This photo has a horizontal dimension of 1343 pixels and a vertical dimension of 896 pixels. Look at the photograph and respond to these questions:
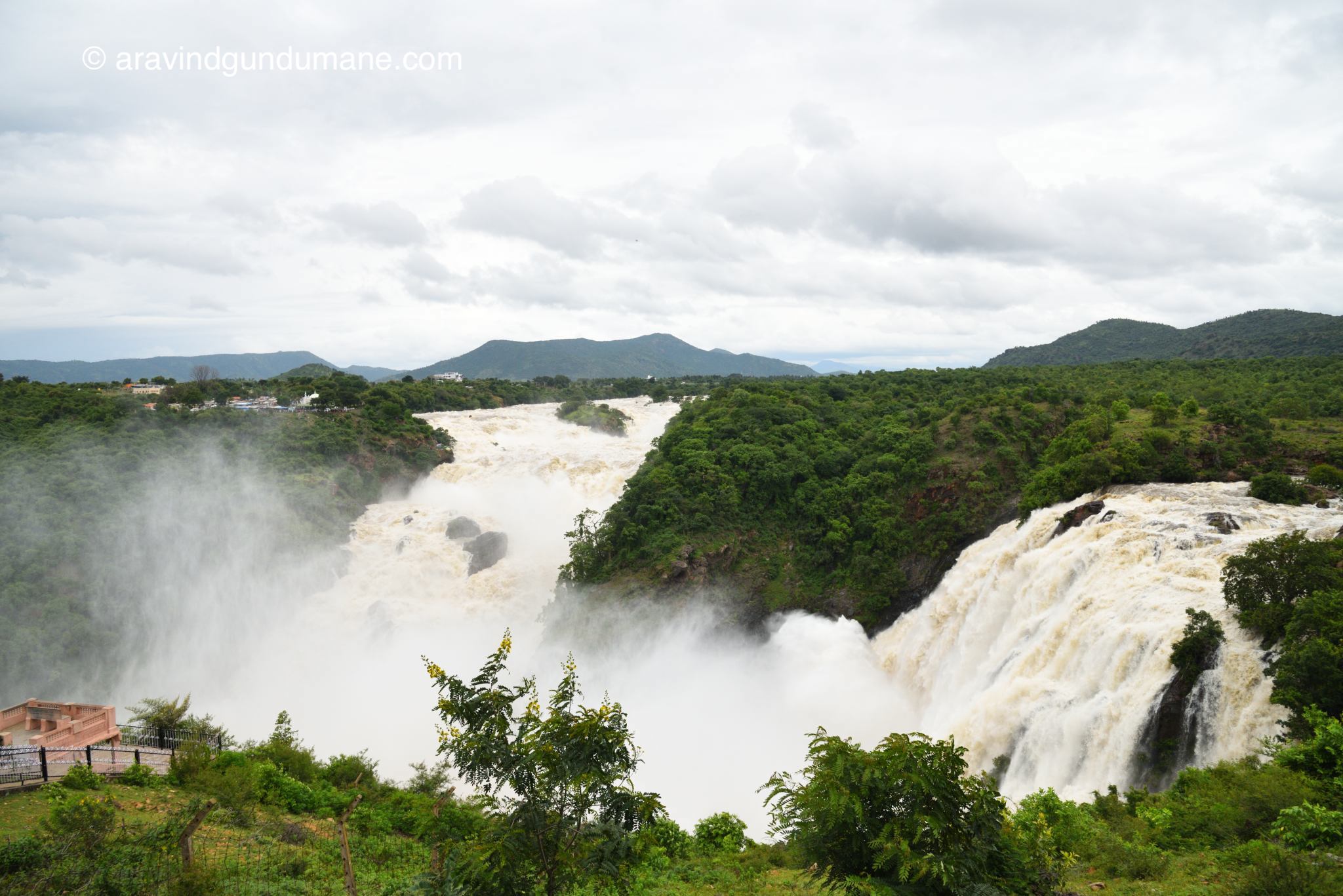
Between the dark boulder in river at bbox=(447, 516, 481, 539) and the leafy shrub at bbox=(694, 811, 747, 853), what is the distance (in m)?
29.8

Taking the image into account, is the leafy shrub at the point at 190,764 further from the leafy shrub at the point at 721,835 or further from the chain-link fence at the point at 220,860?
the leafy shrub at the point at 721,835

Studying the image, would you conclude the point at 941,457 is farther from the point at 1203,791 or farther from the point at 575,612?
the point at 1203,791

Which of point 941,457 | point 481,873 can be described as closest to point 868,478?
point 941,457

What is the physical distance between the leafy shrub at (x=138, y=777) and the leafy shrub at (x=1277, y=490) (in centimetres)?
3141

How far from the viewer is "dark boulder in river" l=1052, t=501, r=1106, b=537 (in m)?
24.0

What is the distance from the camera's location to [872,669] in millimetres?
30766

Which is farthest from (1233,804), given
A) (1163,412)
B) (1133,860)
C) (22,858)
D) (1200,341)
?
(1200,341)

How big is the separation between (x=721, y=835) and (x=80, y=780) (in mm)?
13547

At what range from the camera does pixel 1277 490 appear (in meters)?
22.2

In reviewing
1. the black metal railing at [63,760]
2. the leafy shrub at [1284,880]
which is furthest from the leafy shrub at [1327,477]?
the black metal railing at [63,760]

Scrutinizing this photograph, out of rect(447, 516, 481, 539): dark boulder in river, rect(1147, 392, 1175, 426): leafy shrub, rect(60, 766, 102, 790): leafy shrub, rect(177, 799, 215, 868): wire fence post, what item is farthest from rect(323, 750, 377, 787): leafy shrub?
rect(1147, 392, 1175, 426): leafy shrub

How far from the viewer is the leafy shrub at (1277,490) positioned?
21.9m

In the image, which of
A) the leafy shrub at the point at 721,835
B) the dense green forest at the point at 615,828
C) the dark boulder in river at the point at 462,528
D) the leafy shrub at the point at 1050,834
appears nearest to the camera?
the dense green forest at the point at 615,828

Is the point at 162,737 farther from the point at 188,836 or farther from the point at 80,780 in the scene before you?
the point at 188,836
